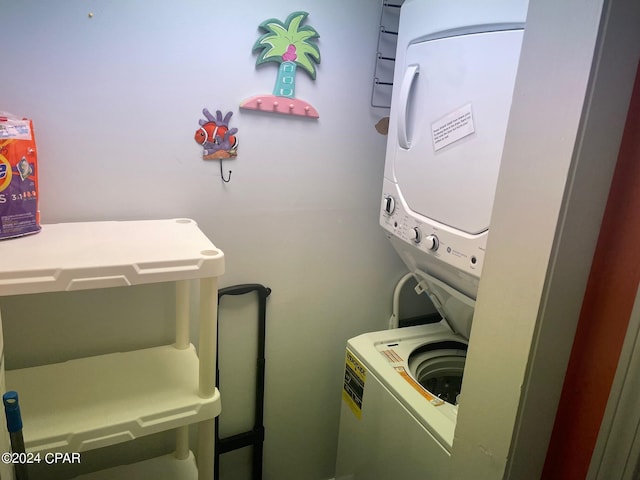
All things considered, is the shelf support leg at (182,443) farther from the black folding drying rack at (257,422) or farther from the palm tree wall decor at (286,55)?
the palm tree wall decor at (286,55)

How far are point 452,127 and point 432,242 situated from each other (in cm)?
28

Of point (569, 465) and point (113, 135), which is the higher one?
point (113, 135)

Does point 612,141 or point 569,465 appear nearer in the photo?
point 612,141

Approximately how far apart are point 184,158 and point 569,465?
1.11 meters

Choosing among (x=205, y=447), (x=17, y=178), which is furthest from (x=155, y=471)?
(x=17, y=178)

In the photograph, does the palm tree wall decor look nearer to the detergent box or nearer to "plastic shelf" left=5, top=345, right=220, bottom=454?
the detergent box

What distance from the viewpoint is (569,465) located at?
0.67 m

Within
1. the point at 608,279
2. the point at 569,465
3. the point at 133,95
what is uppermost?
the point at 133,95

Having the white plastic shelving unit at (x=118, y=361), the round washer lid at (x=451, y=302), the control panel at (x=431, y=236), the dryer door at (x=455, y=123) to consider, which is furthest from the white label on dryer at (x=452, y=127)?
the white plastic shelving unit at (x=118, y=361)

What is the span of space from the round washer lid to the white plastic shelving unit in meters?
0.64

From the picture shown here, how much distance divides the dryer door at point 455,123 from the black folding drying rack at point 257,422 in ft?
1.92

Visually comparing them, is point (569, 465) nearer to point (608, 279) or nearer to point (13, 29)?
point (608, 279)

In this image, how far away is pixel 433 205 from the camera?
1104 millimetres

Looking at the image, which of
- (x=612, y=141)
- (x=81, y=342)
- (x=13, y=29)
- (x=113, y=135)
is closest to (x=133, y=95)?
(x=113, y=135)
